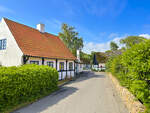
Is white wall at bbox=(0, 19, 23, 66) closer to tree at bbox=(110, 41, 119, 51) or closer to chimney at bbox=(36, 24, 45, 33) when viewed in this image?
chimney at bbox=(36, 24, 45, 33)

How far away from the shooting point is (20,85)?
470 centimetres

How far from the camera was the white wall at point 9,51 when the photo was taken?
28.9ft

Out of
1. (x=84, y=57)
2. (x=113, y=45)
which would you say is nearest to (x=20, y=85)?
(x=84, y=57)

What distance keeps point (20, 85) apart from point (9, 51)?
6.48 m

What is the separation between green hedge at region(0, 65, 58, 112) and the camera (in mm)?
4109

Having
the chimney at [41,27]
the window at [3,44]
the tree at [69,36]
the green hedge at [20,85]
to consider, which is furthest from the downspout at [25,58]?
the tree at [69,36]

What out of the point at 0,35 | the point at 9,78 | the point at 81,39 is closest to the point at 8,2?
the point at 0,35

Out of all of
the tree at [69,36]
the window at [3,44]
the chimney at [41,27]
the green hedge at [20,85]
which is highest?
the tree at [69,36]

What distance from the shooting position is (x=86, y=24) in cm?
1417

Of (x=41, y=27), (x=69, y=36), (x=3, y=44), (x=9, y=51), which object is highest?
(x=69, y=36)

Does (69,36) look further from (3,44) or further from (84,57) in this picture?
(3,44)

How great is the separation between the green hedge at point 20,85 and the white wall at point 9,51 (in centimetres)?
366

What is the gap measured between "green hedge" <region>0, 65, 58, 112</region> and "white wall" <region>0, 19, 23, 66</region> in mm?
3658

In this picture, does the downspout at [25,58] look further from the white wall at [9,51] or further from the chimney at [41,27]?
the chimney at [41,27]
